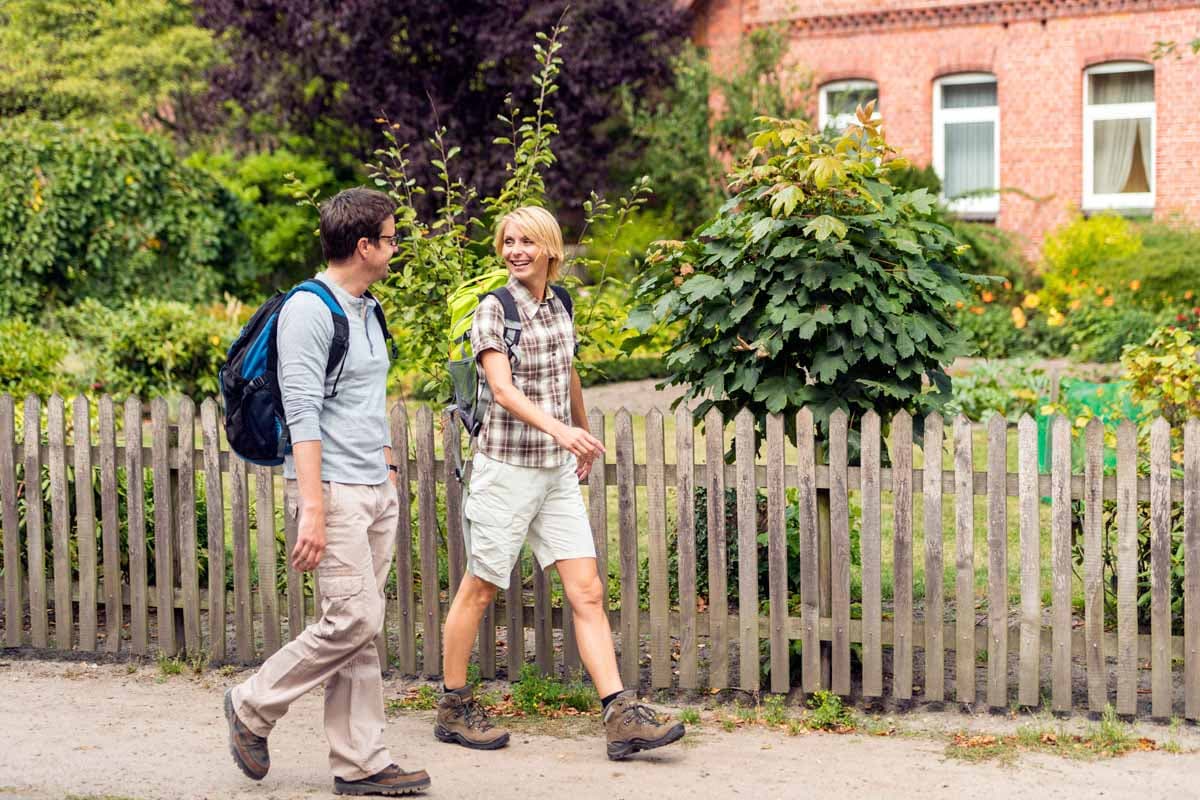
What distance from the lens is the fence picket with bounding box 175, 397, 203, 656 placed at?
6.07 metres

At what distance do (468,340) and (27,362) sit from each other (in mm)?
5007

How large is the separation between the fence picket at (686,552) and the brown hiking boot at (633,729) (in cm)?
72

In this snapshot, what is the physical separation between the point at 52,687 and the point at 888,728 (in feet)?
10.3

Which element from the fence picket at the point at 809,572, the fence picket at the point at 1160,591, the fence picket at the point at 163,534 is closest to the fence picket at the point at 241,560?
the fence picket at the point at 163,534

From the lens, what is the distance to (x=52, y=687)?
593 cm

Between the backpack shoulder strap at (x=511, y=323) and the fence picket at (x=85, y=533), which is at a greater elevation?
the backpack shoulder strap at (x=511, y=323)

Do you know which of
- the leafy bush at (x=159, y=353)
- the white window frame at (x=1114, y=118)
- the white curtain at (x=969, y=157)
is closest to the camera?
the leafy bush at (x=159, y=353)

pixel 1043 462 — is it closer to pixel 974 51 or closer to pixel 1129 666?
pixel 1129 666

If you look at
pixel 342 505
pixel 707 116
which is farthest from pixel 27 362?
pixel 707 116

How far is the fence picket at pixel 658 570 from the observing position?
5609 mm

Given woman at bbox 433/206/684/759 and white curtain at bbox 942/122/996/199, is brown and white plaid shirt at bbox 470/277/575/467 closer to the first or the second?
woman at bbox 433/206/684/759

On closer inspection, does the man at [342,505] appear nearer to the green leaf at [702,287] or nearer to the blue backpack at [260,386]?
the blue backpack at [260,386]

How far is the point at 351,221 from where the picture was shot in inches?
180

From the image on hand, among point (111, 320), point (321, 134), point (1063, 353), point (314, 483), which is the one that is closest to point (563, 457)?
point (314, 483)
